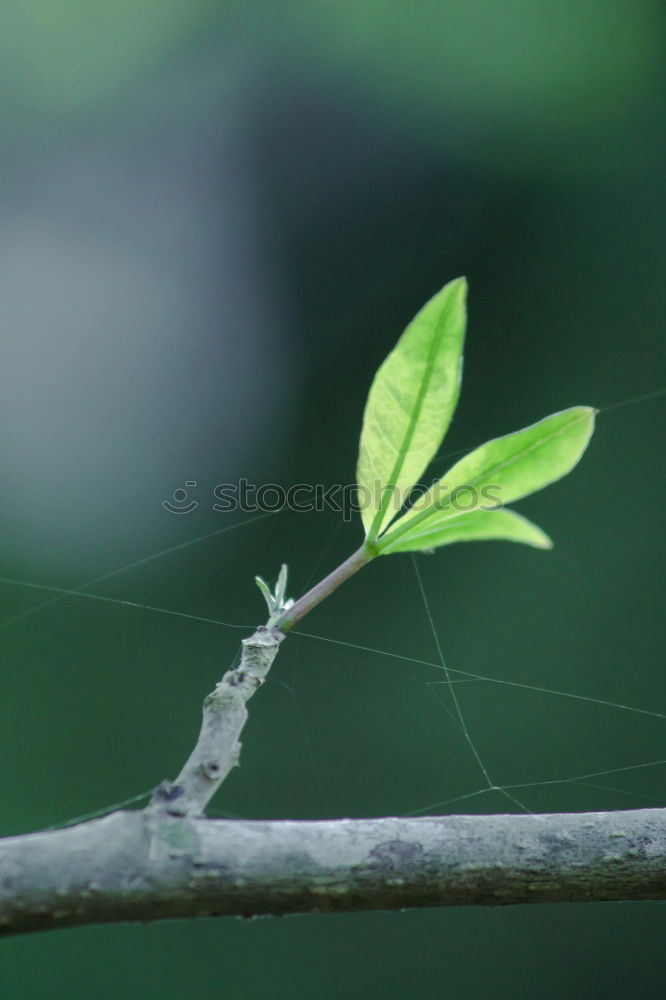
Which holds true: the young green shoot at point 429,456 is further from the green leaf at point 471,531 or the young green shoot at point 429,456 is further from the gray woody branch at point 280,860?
the gray woody branch at point 280,860

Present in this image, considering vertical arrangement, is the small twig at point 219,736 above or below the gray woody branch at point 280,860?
above

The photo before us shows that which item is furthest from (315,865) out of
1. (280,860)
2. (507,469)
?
(507,469)

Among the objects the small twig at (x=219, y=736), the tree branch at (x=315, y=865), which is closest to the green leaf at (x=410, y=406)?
the small twig at (x=219, y=736)

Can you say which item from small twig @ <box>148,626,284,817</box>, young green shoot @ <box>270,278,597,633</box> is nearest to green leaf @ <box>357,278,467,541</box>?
young green shoot @ <box>270,278,597,633</box>

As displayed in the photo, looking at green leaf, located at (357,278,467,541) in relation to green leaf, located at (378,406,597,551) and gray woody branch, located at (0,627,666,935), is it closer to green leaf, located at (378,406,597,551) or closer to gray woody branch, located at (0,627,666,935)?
green leaf, located at (378,406,597,551)

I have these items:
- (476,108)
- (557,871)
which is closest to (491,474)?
(557,871)

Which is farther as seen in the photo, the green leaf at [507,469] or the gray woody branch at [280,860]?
the green leaf at [507,469]
